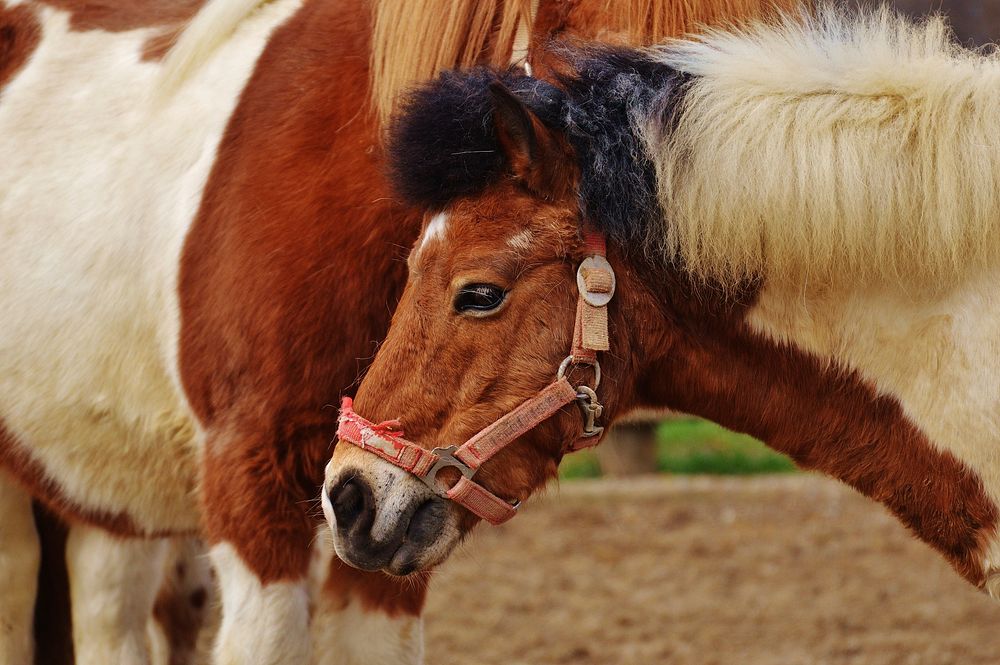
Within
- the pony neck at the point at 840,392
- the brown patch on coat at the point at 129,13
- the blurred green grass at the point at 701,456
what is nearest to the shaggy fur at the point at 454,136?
the pony neck at the point at 840,392

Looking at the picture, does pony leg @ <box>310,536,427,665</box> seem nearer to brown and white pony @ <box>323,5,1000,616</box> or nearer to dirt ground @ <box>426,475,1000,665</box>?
brown and white pony @ <box>323,5,1000,616</box>

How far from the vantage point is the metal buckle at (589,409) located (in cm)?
222

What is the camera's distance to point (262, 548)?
2645 mm

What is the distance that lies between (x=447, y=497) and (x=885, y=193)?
93 centimetres

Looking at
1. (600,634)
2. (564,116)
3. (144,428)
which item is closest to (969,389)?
(564,116)

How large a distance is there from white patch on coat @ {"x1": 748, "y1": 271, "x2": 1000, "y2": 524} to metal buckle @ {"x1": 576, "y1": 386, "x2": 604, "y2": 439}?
329mm

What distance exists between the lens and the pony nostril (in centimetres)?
221

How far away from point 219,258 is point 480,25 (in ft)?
2.49

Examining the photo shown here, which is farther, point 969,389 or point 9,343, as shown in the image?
point 9,343

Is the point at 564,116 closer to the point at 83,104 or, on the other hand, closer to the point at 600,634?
the point at 83,104

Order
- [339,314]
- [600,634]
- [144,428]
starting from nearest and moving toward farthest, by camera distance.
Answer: [339,314], [144,428], [600,634]

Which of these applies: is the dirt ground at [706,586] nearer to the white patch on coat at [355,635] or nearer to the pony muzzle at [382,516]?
the white patch on coat at [355,635]

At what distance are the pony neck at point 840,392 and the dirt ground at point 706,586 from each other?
1.95 metres

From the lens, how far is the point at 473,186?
2.25 m
